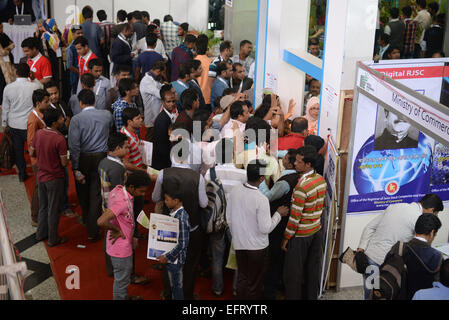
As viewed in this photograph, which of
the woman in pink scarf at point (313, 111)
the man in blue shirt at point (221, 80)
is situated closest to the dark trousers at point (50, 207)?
the man in blue shirt at point (221, 80)

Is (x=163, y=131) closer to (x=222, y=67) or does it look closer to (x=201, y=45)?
(x=222, y=67)

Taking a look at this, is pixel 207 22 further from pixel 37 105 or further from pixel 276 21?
pixel 37 105

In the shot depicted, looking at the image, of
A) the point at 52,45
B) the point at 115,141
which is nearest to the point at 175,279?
the point at 115,141

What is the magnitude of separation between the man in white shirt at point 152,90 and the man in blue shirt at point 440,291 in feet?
13.4

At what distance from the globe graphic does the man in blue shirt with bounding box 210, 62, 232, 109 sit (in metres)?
2.81

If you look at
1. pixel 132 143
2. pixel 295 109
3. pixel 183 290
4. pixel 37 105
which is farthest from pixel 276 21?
pixel 183 290

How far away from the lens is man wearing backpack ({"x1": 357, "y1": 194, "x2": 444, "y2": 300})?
3758 millimetres

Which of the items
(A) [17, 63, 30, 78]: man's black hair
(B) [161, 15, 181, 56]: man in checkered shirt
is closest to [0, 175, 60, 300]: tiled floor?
(A) [17, 63, 30, 78]: man's black hair

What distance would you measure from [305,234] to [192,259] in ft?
2.95

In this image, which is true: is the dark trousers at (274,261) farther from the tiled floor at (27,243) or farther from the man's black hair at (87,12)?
the man's black hair at (87,12)

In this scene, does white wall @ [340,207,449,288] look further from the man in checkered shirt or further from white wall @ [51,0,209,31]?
white wall @ [51,0,209,31]

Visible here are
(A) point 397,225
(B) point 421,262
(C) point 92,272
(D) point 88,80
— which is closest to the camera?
(B) point 421,262

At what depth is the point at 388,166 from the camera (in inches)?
169

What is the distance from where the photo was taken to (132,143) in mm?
4918
